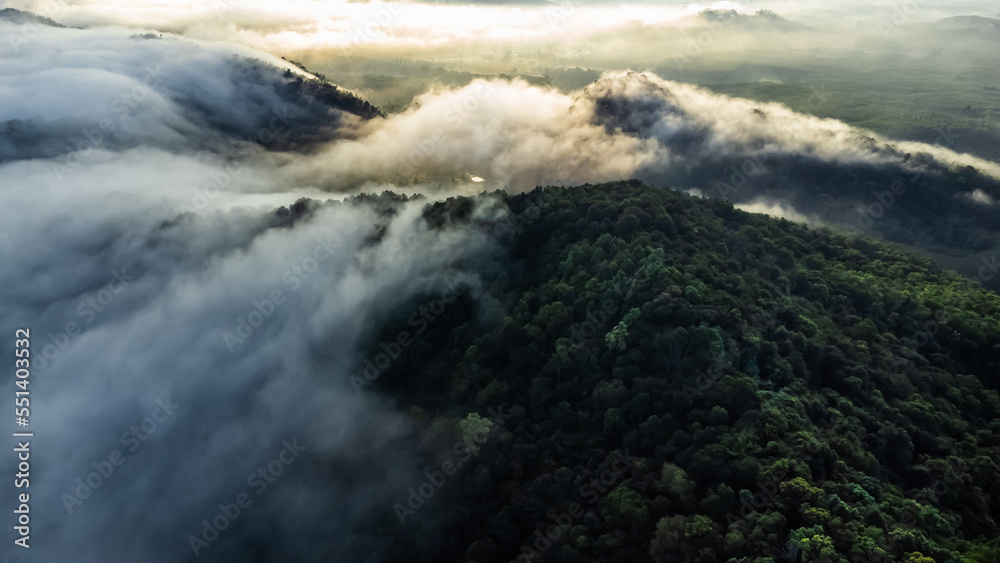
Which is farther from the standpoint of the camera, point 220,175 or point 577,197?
point 220,175

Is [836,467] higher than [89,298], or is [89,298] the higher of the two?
[836,467]

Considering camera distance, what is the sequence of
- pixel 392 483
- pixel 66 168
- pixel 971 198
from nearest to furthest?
pixel 392 483 < pixel 66 168 < pixel 971 198

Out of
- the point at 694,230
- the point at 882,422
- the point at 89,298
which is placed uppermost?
the point at 694,230

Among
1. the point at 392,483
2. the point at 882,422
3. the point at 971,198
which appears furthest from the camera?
the point at 971,198

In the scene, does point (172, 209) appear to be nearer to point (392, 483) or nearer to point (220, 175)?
point (220, 175)

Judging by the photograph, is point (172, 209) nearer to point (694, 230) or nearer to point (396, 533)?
point (396, 533)

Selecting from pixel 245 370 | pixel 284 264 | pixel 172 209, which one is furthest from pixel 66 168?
pixel 245 370
